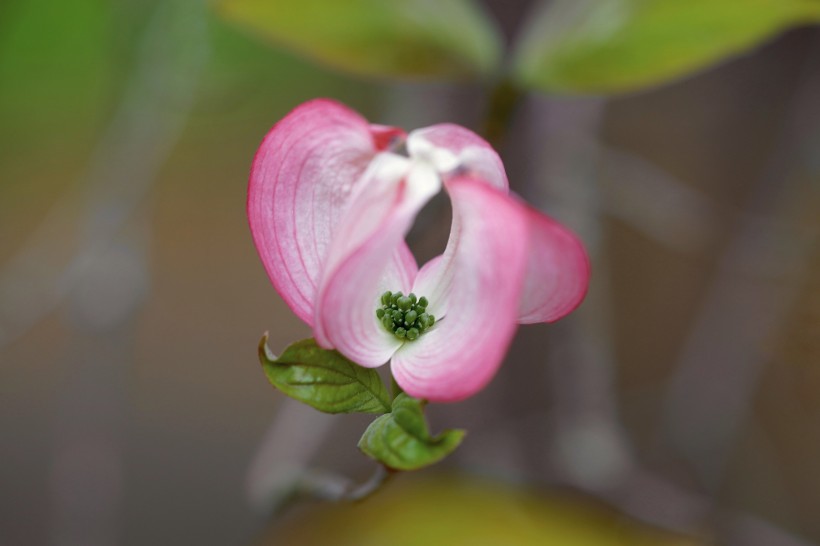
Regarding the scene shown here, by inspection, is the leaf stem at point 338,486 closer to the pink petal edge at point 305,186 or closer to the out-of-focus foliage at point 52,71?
the pink petal edge at point 305,186

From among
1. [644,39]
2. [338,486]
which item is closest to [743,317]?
[644,39]

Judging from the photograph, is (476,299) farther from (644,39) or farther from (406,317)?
(644,39)

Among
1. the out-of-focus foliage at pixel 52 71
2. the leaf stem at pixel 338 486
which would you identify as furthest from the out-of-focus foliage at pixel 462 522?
the out-of-focus foliage at pixel 52 71

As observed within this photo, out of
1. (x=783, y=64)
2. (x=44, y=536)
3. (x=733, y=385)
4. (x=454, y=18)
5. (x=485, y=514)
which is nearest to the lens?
(x=454, y=18)

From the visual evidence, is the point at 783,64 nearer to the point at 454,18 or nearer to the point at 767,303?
the point at 767,303

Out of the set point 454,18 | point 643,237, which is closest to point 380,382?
point 454,18

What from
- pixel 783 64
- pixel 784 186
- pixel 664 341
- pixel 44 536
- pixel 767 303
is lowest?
pixel 44 536
